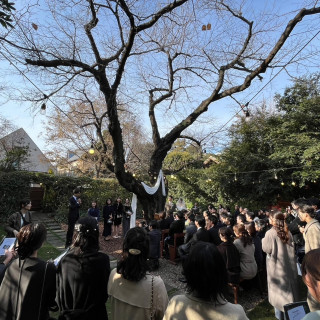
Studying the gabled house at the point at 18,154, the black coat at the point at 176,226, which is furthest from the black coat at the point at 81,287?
the gabled house at the point at 18,154

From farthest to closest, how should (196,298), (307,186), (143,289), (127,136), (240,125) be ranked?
(127,136) → (240,125) → (307,186) → (143,289) → (196,298)

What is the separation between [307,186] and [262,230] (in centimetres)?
926

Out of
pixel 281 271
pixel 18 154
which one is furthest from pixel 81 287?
pixel 18 154

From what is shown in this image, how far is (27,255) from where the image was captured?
185 cm

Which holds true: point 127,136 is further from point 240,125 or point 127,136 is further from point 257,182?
point 257,182

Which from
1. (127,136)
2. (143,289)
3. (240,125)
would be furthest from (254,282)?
(127,136)

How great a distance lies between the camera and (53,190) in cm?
1273

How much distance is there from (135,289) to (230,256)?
271cm

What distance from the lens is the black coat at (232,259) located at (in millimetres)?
3961

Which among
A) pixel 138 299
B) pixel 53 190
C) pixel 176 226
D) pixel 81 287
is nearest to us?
pixel 138 299

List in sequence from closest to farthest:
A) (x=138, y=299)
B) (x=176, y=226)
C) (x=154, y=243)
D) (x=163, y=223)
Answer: (x=138, y=299), (x=154, y=243), (x=176, y=226), (x=163, y=223)

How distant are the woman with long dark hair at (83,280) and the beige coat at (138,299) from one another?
0.66ft

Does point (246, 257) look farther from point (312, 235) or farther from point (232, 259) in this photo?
point (312, 235)

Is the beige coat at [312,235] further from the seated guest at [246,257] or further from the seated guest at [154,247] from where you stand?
the seated guest at [154,247]
